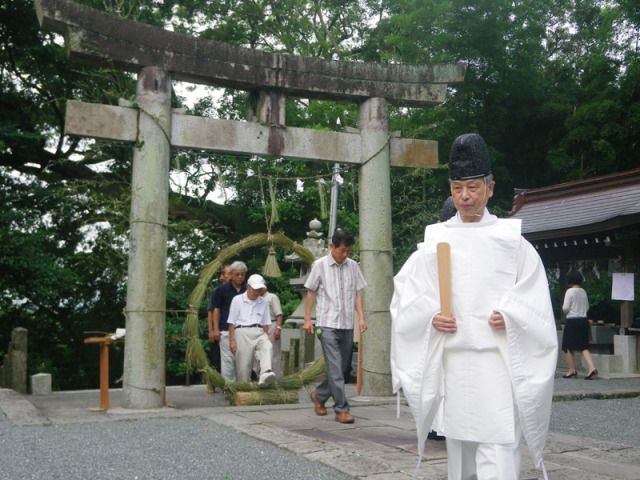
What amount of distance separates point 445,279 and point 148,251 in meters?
4.82

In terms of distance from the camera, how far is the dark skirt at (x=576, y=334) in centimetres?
1248

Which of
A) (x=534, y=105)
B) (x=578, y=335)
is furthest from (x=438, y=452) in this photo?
(x=534, y=105)

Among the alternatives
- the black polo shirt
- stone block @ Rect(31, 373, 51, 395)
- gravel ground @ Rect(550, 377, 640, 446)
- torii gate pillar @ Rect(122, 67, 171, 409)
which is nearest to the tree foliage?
the black polo shirt

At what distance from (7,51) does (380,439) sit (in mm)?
13351

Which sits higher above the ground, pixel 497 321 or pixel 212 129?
pixel 212 129

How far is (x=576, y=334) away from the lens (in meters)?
12.5

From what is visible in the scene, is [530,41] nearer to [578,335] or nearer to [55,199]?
[578,335]

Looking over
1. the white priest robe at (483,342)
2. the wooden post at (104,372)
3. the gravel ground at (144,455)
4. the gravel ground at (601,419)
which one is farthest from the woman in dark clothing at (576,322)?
the white priest robe at (483,342)

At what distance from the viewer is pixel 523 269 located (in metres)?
3.55

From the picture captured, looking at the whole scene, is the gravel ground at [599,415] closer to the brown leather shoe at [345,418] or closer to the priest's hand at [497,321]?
the brown leather shoe at [345,418]

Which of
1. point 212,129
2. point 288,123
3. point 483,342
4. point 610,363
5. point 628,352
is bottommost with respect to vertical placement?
point 610,363

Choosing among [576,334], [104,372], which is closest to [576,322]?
[576,334]

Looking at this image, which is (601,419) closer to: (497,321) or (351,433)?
(351,433)

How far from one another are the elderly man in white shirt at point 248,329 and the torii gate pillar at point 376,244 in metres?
1.21
